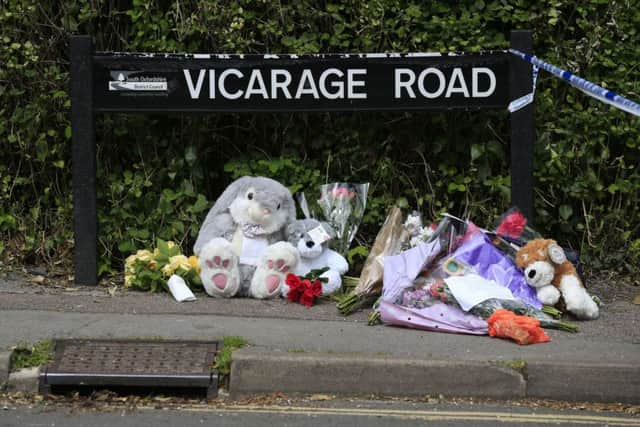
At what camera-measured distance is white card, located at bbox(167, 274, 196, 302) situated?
23.9 feet

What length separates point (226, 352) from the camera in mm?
5910

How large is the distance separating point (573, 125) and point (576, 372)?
110 inches

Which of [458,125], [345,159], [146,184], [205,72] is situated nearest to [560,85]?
[458,125]

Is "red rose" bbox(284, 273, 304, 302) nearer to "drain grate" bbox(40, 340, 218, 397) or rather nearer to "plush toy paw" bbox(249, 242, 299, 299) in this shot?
"plush toy paw" bbox(249, 242, 299, 299)

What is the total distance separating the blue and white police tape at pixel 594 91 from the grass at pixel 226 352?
2528 millimetres

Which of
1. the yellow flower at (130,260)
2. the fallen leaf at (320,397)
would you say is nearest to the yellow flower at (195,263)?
the yellow flower at (130,260)

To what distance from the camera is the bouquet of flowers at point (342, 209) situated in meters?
7.77

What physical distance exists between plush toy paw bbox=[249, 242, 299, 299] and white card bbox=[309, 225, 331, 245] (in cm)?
18

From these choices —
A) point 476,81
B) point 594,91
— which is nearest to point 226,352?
point 594,91

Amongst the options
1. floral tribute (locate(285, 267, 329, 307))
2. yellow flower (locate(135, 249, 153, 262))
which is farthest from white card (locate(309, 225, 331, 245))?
yellow flower (locate(135, 249, 153, 262))

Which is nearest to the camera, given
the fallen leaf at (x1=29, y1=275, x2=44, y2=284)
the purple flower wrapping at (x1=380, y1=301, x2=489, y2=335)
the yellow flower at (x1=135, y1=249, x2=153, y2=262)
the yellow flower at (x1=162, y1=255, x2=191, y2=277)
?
the purple flower wrapping at (x1=380, y1=301, x2=489, y2=335)

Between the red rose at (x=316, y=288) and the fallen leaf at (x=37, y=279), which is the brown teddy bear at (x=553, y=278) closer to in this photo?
the red rose at (x=316, y=288)

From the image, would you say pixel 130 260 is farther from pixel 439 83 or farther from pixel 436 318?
pixel 439 83

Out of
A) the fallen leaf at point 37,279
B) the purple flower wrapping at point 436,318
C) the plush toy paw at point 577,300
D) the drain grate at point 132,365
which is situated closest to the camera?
the drain grate at point 132,365
